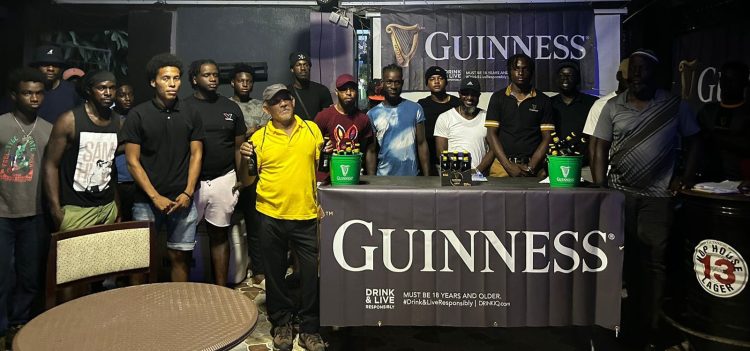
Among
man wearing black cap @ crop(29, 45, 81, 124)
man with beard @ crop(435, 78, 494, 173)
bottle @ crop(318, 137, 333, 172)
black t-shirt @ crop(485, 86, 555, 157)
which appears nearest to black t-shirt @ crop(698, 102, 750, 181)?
black t-shirt @ crop(485, 86, 555, 157)

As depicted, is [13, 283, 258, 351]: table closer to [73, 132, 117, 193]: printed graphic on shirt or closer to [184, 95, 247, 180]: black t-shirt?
[73, 132, 117, 193]: printed graphic on shirt

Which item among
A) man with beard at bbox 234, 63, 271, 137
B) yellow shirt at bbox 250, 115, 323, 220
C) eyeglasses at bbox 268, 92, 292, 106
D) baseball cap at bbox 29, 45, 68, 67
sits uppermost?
baseball cap at bbox 29, 45, 68, 67

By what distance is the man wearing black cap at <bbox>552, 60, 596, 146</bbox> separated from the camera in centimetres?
513

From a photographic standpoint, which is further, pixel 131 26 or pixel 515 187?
pixel 131 26

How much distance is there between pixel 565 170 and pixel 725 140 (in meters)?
2.12

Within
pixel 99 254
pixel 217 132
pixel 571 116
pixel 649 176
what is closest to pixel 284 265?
pixel 99 254

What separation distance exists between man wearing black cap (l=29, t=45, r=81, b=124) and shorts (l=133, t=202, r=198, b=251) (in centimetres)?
158

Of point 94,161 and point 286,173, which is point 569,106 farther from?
point 94,161

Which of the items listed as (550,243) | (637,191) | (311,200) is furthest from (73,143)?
(637,191)

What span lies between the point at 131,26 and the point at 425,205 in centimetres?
587

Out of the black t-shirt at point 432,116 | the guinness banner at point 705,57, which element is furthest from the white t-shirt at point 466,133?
the guinness banner at point 705,57

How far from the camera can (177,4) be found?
689cm

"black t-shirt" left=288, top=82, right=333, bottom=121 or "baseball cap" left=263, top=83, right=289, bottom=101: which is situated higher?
"black t-shirt" left=288, top=82, right=333, bottom=121

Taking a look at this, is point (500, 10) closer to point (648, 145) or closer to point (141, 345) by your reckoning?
point (648, 145)
